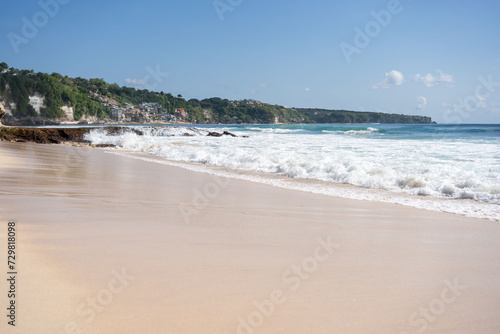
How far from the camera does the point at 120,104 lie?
108812 mm

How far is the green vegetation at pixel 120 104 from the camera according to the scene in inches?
3292

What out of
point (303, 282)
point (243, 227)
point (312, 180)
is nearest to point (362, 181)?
point (312, 180)

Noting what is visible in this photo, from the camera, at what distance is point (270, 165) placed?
10.5 metres

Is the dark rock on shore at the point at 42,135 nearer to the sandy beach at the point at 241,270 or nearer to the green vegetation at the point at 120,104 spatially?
the sandy beach at the point at 241,270

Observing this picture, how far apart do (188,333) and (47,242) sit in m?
1.60

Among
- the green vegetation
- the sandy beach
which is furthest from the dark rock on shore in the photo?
the green vegetation

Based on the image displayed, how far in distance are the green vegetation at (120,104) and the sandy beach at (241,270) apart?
9298 cm

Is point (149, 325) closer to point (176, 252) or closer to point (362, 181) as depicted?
point (176, 252)

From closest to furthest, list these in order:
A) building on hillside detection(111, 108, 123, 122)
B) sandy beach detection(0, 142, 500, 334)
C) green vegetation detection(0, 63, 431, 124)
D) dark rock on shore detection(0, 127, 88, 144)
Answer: sandy beach detection(0, 142, 500, 334), dark rock on shore detection(0, 127, 88, 144), green vegetation detection(0, 63, 431, 124), building on hillside detection(111, 108, 123, 122)

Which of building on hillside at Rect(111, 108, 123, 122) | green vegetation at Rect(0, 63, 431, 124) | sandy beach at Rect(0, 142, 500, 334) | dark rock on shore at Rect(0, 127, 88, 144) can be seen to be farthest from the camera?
building on hillside at Rect(111, 108, 123, 122)

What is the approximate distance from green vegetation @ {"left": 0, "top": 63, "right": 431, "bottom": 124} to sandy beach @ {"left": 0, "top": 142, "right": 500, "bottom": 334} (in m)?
93.0

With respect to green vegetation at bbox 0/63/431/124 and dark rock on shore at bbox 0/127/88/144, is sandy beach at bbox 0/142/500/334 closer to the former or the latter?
dark rock on shore at bbox 0/127/88/144

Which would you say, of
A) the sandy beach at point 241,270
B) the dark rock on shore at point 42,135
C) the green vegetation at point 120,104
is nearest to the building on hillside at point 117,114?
the green vegetation at point 120,104

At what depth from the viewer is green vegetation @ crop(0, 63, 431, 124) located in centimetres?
8362
